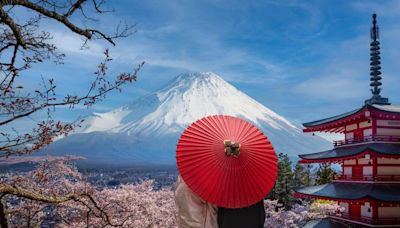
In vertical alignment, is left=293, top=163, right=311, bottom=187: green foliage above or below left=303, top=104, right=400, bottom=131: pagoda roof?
below

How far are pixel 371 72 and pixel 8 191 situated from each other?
16.8 metres

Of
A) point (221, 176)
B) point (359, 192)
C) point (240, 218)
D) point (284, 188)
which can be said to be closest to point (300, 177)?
point (284, 188)

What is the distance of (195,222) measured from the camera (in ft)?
12.1

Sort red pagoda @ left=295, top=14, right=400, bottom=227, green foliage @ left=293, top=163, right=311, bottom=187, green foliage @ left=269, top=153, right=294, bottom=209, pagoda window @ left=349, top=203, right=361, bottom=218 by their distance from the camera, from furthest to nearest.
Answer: green foliage @ left=293, top=163, right=311, bottom=187 → green foliage @ left=269, top=153, right=294, bottom=209 → pagoda window @ left=349, top=203, right=361, bottom=218 → red pagoda @ left=295, top=14, right=400, bottom=227

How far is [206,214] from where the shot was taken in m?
3.80

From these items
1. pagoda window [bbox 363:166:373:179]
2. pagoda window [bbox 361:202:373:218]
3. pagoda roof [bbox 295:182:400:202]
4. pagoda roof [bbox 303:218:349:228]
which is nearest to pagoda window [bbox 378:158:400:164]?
pagoda window [bbox 363:166:373:179]

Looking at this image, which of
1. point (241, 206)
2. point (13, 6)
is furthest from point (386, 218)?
point (13, 6)

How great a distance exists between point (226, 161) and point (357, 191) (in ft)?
40.9

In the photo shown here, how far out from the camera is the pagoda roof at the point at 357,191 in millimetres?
13914

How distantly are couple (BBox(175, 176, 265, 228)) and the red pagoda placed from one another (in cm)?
1112

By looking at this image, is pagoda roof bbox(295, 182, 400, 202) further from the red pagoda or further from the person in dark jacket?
the person in dark jacket

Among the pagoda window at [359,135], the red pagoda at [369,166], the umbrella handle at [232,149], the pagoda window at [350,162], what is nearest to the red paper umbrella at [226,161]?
the umbrella handle at [232,149]

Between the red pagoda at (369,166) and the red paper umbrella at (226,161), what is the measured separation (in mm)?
10995

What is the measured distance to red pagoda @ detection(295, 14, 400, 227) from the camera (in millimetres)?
14266
